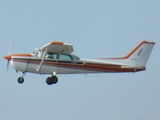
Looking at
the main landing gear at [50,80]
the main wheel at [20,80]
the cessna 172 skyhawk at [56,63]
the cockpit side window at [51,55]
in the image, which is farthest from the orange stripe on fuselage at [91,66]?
the main wheel at [20,80]

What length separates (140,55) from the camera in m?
28.5

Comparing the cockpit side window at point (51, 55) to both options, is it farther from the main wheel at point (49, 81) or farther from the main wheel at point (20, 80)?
the main wheel at point (20, 80)

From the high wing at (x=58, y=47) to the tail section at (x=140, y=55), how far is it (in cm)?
503

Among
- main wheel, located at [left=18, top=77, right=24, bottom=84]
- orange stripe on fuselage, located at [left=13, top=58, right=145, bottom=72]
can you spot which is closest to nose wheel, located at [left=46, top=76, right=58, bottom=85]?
orange stripe on fuselage, located at [left=13, top=58, right=145, bottom=72]

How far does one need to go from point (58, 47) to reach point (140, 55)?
6642 mm

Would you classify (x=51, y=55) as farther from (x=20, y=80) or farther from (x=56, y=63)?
(x=20, y=80)

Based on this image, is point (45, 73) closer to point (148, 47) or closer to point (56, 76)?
point (56, 76)

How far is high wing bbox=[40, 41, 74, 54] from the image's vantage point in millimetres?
24328

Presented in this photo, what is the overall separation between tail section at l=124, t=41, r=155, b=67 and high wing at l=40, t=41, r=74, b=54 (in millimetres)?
5033

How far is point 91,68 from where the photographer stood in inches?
1064

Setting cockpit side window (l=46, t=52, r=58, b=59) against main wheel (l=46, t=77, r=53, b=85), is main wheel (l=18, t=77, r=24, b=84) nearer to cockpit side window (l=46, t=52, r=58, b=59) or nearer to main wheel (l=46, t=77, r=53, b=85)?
main wheel (l=46, t=77, r=53, b=85)

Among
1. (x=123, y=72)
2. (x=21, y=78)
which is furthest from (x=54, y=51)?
(x=123, y=72)

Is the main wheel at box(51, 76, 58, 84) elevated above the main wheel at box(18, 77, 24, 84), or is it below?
above

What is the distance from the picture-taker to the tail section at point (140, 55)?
28203 millimetres
